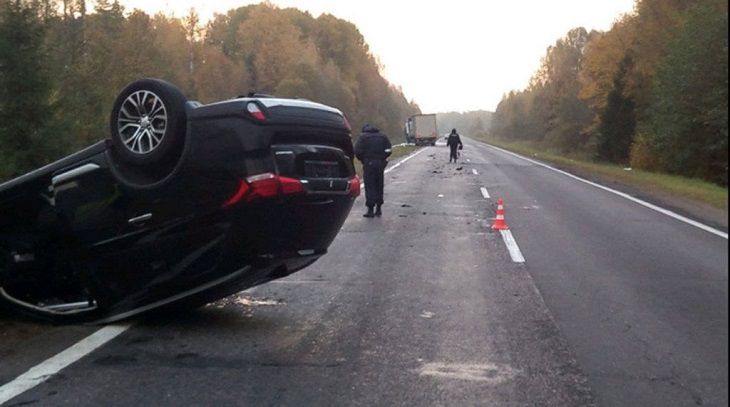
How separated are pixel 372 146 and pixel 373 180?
67 centimetres

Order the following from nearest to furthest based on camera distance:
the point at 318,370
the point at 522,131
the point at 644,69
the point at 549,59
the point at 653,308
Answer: the point at 318,370, the point at 653,308, the point at 644,69, the point at 549,59, the point at 522,131

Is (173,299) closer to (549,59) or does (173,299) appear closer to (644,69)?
(644,69)

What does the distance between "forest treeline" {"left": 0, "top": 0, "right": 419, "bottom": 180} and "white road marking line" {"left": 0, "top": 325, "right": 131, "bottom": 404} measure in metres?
9.83

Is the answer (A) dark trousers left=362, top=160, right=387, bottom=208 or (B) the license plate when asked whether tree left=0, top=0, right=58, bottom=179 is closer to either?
(A) dark trousers left=362, top=160, right=387, bottom=208

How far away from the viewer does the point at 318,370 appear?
5945 millimetres

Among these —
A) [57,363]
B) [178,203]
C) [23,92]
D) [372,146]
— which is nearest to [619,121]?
[372,146]

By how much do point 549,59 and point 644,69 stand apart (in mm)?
64826

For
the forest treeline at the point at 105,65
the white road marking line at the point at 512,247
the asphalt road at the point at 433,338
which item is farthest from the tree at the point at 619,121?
the asphalt road at the point at 433,338

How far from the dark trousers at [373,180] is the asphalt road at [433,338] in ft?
13.3

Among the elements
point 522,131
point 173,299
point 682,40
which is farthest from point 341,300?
point 522,131

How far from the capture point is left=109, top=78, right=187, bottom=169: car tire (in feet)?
20.8

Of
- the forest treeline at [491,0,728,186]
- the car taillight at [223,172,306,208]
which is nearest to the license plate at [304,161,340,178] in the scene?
the car taillight at [223,172,306,208]

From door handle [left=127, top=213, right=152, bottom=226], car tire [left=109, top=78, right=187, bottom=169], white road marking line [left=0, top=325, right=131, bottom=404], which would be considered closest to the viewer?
white road marking line [left=0, top=325, right=131, bottom=404]

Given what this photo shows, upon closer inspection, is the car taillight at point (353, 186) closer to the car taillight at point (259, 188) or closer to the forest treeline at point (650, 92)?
the car taillight at point (259, 188)
